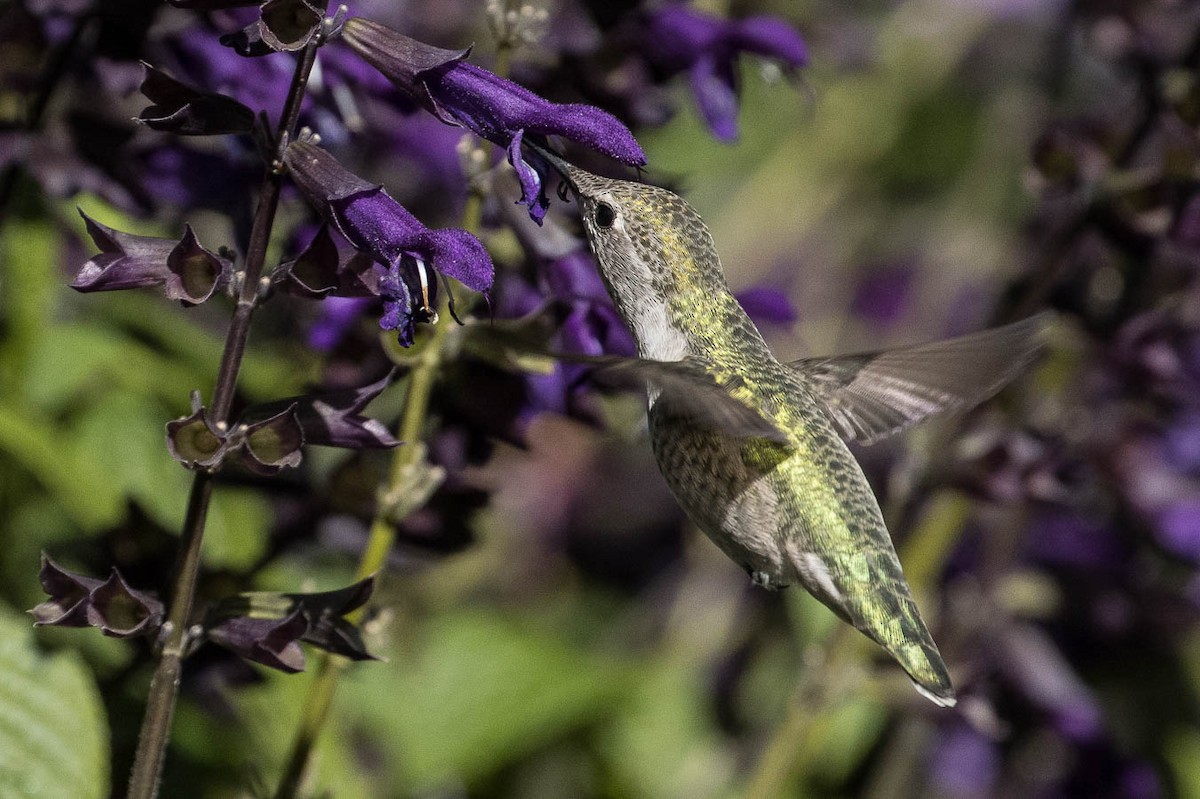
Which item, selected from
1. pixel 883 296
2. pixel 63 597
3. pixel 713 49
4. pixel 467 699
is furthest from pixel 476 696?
pixel 883 296

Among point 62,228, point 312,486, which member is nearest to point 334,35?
point 312,486

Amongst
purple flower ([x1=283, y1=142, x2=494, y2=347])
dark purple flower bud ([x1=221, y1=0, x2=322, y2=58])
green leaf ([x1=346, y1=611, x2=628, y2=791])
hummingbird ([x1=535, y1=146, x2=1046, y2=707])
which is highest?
dark purple flower bud ([x1=221, y1=0, x2=322, y2=58])

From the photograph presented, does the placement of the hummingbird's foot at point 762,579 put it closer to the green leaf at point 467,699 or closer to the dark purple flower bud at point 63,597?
the dark purple flower bud at point 63,597

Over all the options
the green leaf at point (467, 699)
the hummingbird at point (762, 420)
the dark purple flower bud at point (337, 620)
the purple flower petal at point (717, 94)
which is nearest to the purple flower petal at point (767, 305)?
the hummingbird at point (762, 420)

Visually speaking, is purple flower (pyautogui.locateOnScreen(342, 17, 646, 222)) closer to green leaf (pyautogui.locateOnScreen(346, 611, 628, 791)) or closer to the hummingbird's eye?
the hummingbird's eye

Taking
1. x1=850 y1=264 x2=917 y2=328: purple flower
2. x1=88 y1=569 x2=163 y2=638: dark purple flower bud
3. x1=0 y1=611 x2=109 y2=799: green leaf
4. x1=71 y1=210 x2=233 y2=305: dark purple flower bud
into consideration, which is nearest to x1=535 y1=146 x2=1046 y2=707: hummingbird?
x1=71 y1=210 x2=233 y2=305: dark purple flower bud

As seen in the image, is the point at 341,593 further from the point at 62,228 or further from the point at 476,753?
the point at 476,753

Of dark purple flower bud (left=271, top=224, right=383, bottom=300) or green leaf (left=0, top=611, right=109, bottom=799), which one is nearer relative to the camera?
dark purple flower bud (left=271, top=224, right=383, bottom=300)
